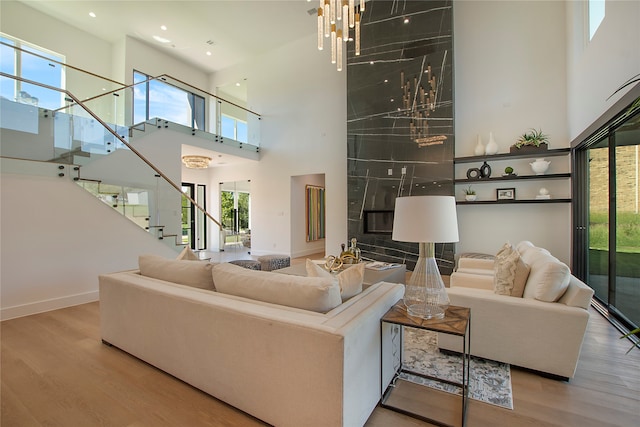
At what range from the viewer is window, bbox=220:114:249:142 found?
794 centimetres

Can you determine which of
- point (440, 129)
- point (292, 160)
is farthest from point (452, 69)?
point (292, 160)

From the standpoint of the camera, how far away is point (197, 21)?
7016 mm

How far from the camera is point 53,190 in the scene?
380 centimetres

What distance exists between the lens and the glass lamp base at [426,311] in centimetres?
179

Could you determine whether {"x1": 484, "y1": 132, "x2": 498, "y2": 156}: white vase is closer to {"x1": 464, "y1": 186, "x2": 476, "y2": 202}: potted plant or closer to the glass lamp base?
{"x1": 464, "y1": 186, "x2": 476, "y2": 202}: potted plant

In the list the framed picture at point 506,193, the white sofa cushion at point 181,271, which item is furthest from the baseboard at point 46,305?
the framed picture at point 506,193

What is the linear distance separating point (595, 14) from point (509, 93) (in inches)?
64.7

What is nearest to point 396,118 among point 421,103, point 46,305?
point 421,103

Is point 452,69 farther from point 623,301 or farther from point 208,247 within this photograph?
point 208,247

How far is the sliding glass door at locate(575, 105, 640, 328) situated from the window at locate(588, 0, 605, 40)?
138 centimetres

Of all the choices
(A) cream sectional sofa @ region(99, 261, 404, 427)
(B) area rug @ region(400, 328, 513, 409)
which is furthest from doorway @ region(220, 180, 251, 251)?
(B) area rug @ region(400, 328, 513, 409)

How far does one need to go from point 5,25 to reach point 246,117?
202 inches

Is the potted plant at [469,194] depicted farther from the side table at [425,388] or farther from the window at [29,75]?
the window at [29,75]

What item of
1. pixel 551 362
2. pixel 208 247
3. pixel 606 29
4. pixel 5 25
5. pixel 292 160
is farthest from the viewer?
pixel 208 247
